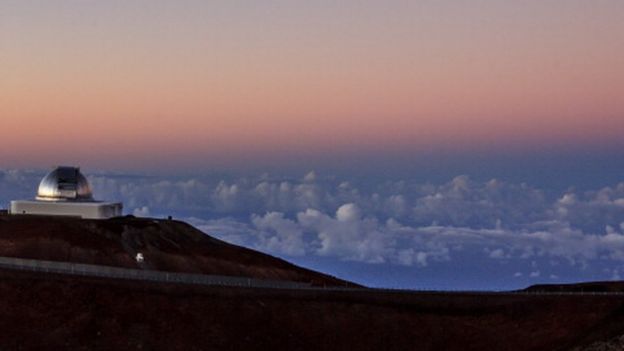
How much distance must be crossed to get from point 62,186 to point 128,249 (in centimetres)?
2190

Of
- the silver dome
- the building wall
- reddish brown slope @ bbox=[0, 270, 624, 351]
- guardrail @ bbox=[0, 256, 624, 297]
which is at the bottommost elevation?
reddish brown slope @ bbox=[0, 270, 624, 351]

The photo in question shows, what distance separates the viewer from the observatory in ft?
345

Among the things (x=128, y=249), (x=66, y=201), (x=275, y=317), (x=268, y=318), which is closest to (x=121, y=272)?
(x=128, y=249)

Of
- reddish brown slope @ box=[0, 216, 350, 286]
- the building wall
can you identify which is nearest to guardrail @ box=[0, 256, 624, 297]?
reddish brown slope @ box=[0, 216, 350, 286]

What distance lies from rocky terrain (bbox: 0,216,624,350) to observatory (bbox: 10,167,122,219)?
104 ft

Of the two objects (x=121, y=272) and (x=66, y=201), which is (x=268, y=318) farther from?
(x=66, y=201)

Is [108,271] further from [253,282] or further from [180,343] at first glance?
[180,343]

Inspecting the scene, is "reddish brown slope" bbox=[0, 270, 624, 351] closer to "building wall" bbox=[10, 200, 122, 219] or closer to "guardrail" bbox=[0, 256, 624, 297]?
"guardrail" bbox=[0, 256, 624, 297]

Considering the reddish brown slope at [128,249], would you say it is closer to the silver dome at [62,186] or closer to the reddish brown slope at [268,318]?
the silver dome at [62,186]

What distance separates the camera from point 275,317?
67.7 meters

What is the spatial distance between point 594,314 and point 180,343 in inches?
1302

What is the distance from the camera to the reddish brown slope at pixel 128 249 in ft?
289

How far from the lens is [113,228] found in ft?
317

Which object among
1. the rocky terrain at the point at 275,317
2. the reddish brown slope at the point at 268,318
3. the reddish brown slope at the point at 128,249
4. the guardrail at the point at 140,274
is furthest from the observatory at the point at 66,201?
the reddish brown slope at the point at 268,318
